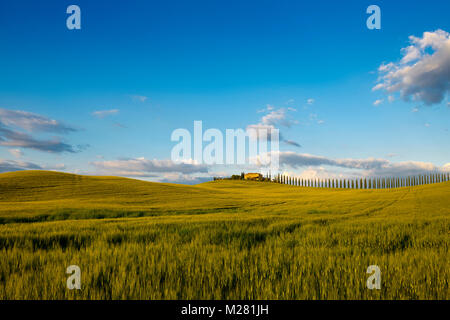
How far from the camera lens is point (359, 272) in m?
3.44

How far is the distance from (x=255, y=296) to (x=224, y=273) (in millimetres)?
699

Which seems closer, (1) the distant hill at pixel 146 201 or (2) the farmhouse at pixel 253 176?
(1) the distant hill at pixel 146 201

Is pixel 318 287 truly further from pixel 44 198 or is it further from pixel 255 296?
pixel 44 198

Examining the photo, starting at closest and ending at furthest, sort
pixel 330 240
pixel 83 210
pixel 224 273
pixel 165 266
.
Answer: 1. pixel 224 273
2. pixel 165 266
3. pixel 330 240
4. pixel 83 210

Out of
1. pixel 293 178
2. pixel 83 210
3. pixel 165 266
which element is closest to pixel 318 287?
pixel 165 266

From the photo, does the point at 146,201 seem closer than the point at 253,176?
Yes

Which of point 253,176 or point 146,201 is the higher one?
point 253,176

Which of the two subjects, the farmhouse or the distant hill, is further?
the farmhouse

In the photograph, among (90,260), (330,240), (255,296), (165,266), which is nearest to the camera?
(255,296)
